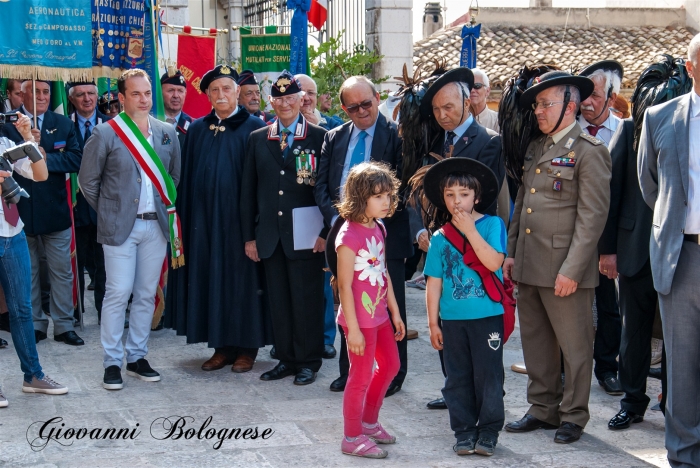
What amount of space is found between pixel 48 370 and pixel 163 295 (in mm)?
1673

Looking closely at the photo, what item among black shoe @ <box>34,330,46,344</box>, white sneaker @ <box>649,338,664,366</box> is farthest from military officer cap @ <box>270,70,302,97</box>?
white sneaker @ <box>649,338,664,366</box>

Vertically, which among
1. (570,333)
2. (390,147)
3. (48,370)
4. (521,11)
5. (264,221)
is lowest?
(48,370)

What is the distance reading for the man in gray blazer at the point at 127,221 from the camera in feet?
19.8

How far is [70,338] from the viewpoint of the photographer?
7.21 meters

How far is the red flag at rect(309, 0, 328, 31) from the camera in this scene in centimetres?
1359

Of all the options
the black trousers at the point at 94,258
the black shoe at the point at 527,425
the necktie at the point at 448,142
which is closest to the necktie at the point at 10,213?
the black trousers at the point at 94,258

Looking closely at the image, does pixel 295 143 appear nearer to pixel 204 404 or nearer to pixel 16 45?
pixel 204 404

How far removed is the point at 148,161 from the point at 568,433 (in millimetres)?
3249

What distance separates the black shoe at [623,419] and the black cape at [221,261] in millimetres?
2478

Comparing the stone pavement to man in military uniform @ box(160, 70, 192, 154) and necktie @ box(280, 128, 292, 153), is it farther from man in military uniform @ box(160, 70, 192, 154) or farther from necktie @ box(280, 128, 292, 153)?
man in military uniform @ box(160, 70, 192, 154)

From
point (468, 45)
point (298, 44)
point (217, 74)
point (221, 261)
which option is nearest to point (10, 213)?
point (221, 261)

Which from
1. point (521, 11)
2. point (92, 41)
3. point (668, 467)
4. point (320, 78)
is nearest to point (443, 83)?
point (668, 467)

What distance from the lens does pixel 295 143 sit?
20.3ft

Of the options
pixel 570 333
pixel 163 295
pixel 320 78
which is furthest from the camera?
pixel 320 78
